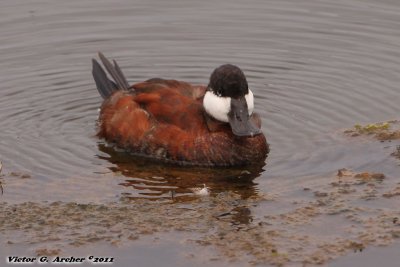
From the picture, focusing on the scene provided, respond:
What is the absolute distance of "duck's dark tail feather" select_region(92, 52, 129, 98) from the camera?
1123 centimetres

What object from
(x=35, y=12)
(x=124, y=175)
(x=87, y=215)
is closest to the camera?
(x=87, y=215)

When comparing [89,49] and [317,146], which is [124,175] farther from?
[89,49]

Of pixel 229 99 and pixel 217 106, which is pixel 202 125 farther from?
pixel 229 99

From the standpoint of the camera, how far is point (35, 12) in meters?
14.2

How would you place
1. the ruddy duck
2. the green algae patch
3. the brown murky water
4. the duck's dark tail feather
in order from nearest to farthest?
the brown murky water
the ruddy duck
the green algae patch
the duck's dark tail feather

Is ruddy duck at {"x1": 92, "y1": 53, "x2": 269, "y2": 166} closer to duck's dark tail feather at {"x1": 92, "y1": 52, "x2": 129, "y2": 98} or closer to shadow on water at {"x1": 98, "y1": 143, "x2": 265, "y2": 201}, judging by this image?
shadow on water at {"x1": 98, "y1": 143, "x2": 265, "y2": 201}

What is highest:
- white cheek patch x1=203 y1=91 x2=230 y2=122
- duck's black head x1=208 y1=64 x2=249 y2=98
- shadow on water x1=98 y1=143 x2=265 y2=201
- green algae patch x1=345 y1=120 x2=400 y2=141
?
duck's black head x1=208 y1=64 x2=249 y2=98

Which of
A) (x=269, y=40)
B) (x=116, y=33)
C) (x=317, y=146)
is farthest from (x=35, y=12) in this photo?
(x=317, y=146)

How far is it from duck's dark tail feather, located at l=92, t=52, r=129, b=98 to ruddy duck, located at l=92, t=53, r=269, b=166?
95 cm

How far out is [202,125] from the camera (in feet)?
32.6

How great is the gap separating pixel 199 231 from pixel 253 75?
4.71 m

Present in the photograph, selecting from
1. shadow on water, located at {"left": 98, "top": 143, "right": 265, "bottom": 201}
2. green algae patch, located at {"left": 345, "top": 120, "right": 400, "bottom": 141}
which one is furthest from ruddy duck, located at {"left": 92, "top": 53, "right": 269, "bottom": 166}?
green algae patch, located at {"left": 345, "top": 120, "right": 400, "bottom": 141}


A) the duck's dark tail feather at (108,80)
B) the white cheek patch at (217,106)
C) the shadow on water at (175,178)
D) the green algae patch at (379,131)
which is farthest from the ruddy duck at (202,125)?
the green algae patch at (379,131)

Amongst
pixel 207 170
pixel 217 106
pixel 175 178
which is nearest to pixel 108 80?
pixel 217 106
